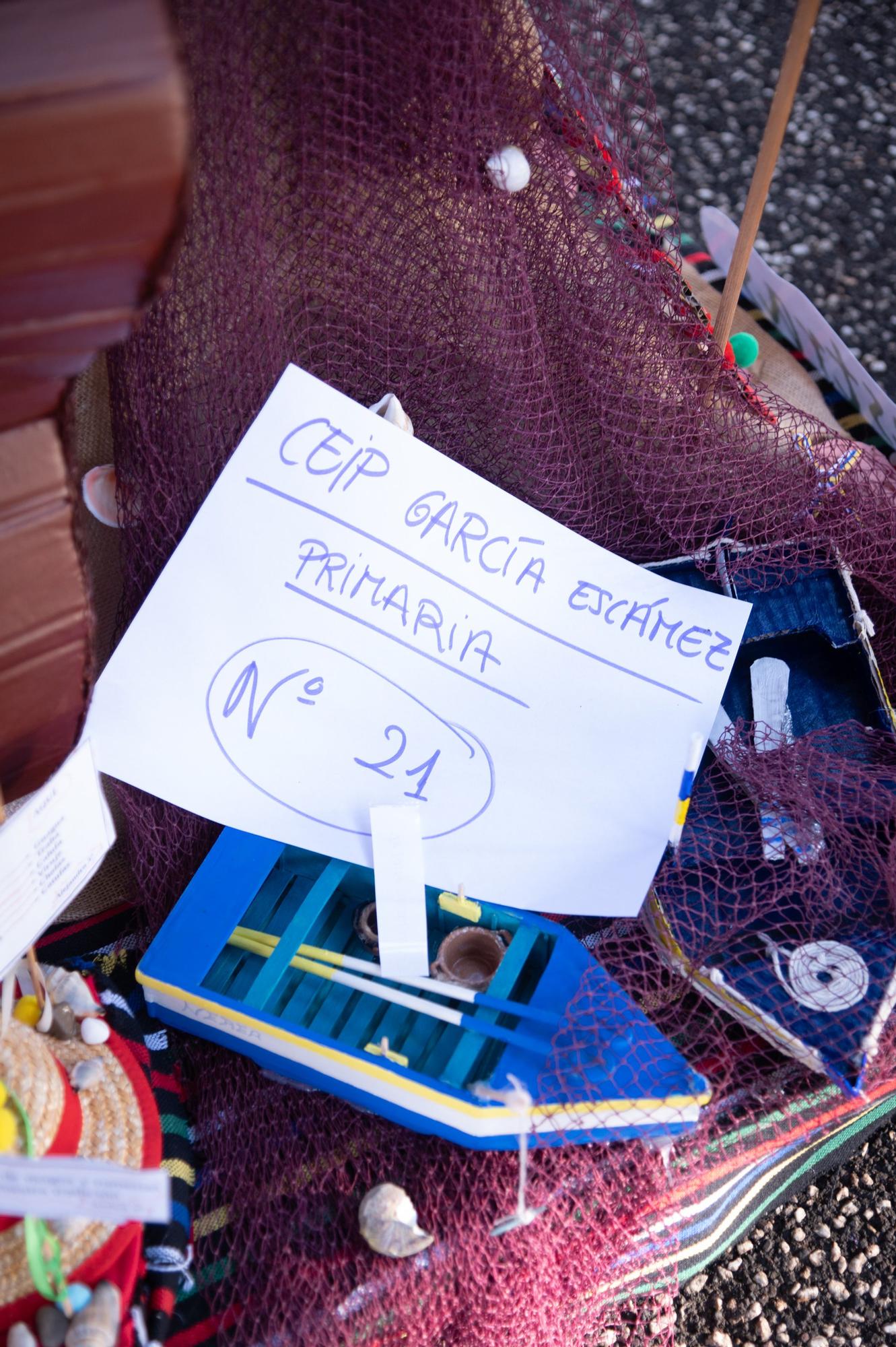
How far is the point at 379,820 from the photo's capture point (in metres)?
0.75

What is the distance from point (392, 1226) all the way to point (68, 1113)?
19 centimetres

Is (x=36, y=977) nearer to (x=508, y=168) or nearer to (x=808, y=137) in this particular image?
(x=508, y=168)

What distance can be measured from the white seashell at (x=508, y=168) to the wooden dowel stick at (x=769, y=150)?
18 cm

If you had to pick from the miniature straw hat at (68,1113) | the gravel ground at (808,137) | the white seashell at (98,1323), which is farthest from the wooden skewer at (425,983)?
the gravel ground at (808,137)

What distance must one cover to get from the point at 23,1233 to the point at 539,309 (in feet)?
2.39

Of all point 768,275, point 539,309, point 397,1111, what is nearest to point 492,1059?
point 397,1111

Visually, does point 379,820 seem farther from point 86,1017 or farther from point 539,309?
point 539,309

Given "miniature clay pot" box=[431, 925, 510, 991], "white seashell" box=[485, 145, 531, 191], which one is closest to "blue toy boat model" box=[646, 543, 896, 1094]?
"miniature clay pot" box=[431, 925, 510, 991]

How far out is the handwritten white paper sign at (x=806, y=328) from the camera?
3.74 feet

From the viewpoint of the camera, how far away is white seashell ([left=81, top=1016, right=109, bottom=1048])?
659 mm

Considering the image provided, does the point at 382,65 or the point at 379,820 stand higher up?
the point at 382,65

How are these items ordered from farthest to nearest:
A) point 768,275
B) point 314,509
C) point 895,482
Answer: point 768,275, point 895,482, point 314,509

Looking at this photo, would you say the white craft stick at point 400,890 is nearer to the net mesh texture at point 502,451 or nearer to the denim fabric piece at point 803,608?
the net mesh texture at point 502,451

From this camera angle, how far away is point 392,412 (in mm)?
819
